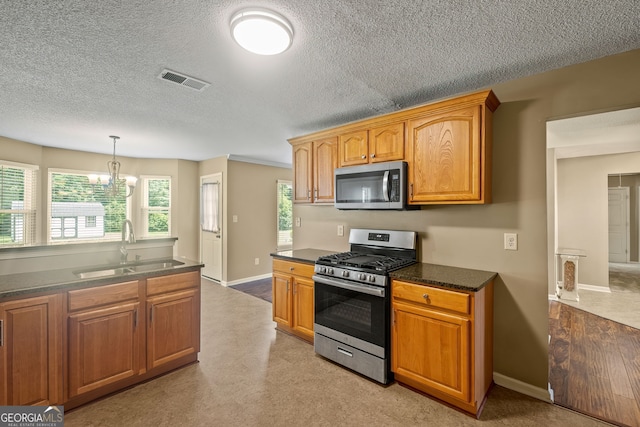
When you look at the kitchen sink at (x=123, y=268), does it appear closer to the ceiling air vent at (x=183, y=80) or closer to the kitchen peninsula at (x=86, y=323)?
the kitchen peninsula at (x=86, y=323)

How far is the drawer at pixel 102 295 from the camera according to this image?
79.0 inches

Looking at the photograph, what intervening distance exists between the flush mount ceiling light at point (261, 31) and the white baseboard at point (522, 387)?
2894 millimetres

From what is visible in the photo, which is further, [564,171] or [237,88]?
[564,171]

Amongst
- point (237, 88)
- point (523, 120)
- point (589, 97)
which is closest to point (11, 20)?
point (237, 88)

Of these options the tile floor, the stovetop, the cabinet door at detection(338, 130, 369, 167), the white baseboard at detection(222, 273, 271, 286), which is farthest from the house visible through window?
the tile floor

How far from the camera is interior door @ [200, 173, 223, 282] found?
18.2 ft

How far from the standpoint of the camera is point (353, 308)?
2531 mm

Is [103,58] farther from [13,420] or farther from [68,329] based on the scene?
[13,420]

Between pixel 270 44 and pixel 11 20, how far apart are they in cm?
138

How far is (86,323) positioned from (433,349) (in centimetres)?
243

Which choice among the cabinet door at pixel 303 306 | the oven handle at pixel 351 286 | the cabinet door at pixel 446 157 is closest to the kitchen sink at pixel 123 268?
Answer: the cabinet door at pixel 303 306

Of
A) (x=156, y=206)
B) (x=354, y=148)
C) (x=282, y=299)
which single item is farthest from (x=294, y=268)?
(x=156, y=206)

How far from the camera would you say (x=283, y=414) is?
79.4 inches

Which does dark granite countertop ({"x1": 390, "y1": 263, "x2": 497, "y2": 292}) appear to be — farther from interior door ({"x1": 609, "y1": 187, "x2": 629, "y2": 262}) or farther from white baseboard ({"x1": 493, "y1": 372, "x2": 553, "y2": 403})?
interior door ({"x1": 609, "y1": 187, "x2": 629, "y2": 262})
